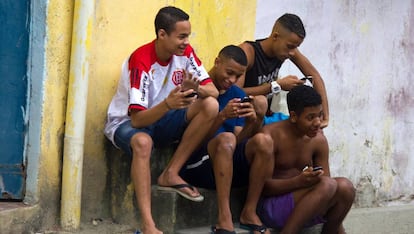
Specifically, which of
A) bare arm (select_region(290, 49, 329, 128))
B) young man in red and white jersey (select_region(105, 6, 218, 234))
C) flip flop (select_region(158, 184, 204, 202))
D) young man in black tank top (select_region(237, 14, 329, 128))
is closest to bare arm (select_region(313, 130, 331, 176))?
young man in black tank top (select_region(237, 14, 329, 128))

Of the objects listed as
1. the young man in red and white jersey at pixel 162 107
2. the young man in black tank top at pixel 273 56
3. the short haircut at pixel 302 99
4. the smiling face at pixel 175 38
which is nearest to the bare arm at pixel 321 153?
the short haircut at pixel 302 99

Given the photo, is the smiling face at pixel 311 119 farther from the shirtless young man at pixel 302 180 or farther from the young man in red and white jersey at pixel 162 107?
the young man in red and white jersey at pixel 162 107

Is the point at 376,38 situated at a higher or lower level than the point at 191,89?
higher

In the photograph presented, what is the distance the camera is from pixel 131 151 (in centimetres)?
521

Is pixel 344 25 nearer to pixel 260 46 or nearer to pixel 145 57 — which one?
pixel 260 46

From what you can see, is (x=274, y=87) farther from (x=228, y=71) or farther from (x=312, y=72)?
(x=312, y=72)

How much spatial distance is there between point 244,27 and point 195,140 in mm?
1406

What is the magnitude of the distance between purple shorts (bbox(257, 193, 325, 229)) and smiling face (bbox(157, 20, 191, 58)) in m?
1.18

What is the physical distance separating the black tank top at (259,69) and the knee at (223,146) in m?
0.82

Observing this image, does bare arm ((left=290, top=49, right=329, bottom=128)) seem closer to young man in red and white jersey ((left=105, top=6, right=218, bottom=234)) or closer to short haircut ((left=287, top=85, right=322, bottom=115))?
short haircut ((left=287, top=85, right=322, bottom=115))

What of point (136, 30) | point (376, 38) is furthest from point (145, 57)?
point (376, 38)

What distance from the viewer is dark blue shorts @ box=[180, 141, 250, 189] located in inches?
219

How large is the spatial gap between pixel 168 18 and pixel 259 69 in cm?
98

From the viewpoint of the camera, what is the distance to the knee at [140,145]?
5078mm
